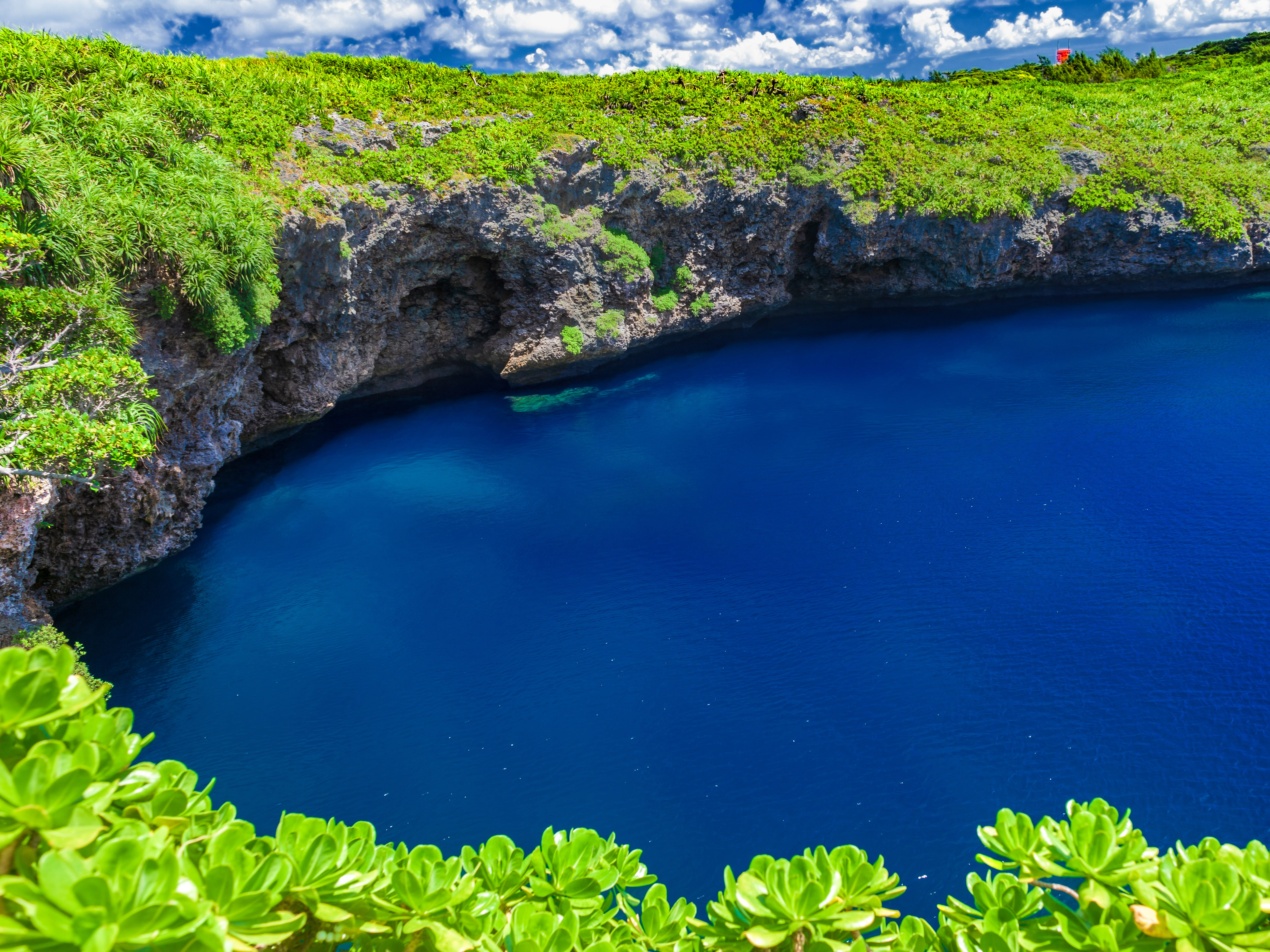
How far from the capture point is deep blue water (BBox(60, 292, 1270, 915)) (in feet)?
34.2

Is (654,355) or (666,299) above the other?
(666,299)

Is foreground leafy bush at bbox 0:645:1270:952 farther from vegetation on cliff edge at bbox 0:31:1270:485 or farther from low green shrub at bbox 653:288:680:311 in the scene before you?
low green shrub at bbox 653:288:680:311

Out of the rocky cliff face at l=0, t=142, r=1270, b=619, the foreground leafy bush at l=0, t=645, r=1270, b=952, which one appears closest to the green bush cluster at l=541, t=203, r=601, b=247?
the rocky cliff face at l=0, t=142, r=1270, b=619

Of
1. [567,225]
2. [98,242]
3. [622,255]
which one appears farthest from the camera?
[622,255]

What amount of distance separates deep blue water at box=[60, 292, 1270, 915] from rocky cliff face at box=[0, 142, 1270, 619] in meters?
1.75

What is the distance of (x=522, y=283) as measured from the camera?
2362 centimetres


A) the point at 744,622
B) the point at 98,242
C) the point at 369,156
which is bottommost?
the point at 744,622

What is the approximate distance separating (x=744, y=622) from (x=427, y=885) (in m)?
10.7

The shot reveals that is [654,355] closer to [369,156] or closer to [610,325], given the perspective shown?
[610,325]

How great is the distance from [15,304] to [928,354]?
2425 cm

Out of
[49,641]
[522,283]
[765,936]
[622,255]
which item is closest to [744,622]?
[765,936]

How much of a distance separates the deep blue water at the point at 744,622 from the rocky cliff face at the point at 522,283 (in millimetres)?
1746

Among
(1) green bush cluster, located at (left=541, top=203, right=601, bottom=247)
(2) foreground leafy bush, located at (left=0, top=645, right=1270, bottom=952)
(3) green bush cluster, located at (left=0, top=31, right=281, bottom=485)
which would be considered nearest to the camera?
(2) foreground leafy bush, located at (left=0, top=645, right=1270, bottom=952)

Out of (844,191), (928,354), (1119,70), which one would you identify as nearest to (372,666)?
(928,354)
